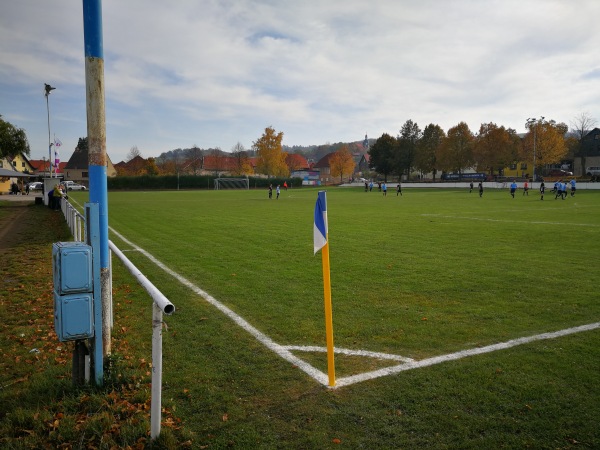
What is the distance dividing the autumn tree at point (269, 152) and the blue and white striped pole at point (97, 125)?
88631 millimetres

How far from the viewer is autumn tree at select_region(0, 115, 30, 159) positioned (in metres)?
39.2

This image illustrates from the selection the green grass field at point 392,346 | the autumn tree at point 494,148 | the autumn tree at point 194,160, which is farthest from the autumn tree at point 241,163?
the green grass field at point 392,346

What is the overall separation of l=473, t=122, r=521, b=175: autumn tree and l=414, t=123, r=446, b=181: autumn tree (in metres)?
10.3

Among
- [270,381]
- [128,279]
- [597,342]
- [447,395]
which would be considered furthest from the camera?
[128,279]

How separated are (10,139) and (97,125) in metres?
42.9

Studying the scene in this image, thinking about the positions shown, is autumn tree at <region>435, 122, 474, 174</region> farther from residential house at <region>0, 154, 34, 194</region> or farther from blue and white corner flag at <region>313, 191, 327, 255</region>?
blue and white corner flag at <region>313, 191, 327, 255</region>

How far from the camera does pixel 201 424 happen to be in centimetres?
375

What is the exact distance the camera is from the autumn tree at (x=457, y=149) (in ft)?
279

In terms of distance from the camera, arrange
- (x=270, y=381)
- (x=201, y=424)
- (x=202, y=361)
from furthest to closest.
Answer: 1. (x=202, y=361)
2. (x=270, y=381)
3. (x=201, y=424)

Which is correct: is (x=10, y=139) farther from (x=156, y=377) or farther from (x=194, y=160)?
(x=194, y=160)

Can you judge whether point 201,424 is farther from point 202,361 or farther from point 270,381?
point 202,361

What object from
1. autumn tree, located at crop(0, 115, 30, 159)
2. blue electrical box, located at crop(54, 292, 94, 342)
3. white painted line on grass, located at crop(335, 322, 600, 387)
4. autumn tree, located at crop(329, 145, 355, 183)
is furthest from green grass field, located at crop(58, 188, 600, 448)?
autumn tree, located at crop(329, 145, 355, 183)

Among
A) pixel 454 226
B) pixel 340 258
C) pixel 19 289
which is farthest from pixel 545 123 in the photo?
pixel 19 289

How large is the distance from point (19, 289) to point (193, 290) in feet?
10.9
